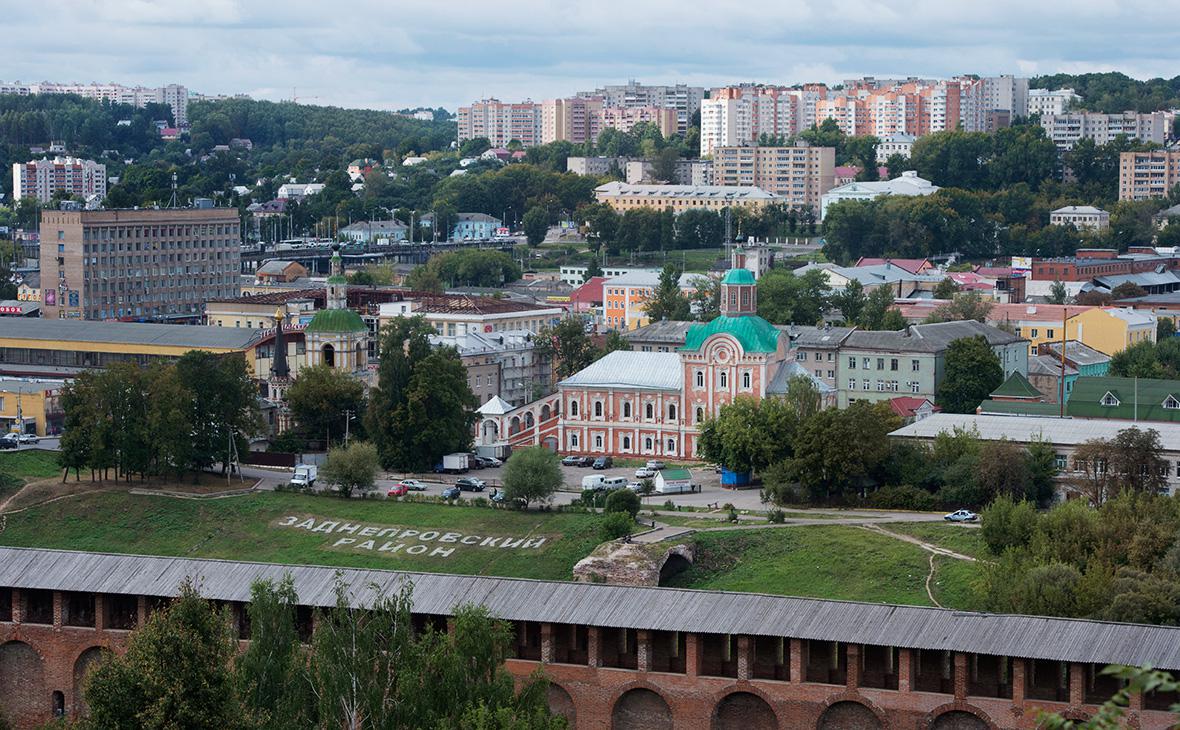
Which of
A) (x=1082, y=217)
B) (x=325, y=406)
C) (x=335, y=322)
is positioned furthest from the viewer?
(x=1082, y=217)

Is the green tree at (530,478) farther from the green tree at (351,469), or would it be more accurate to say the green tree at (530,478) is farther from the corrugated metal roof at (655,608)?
the corrugated metal roof at (655,608)

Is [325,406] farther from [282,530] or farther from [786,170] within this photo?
[786,170]

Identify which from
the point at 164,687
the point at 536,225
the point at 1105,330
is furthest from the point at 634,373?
the point at 536,225

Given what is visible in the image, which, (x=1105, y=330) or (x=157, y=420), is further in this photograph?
(x=1105, y=330)

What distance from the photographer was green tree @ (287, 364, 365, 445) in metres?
66.0

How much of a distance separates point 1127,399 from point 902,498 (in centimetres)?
1074

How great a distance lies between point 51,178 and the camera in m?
171

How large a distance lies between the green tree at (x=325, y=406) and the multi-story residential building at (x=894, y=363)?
1632cm

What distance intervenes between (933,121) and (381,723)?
500 feet

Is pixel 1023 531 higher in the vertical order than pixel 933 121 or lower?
lower

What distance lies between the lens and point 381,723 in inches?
1248

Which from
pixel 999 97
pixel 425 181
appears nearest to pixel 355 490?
pixel 425 181

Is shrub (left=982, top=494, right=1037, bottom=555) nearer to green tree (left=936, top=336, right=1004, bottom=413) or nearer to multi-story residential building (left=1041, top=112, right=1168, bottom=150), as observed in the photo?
green tree (left=936, top=336, right=1004, bottom=413)

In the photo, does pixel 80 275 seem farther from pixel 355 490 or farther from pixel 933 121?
pixel 933 121
